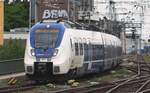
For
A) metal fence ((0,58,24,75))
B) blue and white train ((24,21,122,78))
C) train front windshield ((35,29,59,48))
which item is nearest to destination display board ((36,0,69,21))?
metal fence ((0,58,24,75))

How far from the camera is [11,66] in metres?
31.5

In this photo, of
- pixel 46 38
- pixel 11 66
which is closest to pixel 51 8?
pixel 11 66

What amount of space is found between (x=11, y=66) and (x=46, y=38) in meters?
6.76

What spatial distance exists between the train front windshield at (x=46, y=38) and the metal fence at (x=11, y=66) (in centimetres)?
512

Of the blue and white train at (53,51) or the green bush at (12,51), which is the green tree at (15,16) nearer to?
the green bush at (12,51)

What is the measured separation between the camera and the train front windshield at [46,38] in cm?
2523

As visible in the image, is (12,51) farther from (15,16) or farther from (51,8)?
(15,16)

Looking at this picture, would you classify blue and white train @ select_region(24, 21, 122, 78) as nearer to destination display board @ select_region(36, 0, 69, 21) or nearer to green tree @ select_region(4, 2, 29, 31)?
destination display board @ select_region(36, 0, 69, 21)

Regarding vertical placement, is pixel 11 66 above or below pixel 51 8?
below

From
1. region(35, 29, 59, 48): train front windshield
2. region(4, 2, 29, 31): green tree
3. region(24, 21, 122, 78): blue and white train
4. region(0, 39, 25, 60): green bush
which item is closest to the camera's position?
region(24, 21, 122, 78): blue and white train

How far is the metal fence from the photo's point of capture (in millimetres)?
30234

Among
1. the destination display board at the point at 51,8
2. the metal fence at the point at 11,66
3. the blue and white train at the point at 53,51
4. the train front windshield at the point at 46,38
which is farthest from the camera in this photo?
the destination display board at the point at 51,8

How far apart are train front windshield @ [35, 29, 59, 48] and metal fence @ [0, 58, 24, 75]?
512 centimetres

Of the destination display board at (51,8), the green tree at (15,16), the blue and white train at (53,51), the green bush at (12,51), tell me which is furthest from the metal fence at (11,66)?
the green tree at (15,16)
